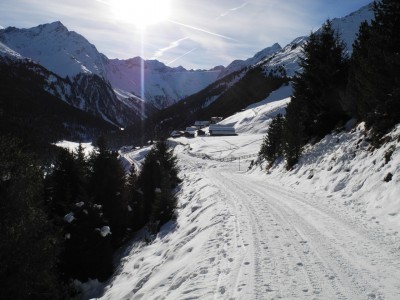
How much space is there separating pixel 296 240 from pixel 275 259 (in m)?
1.83

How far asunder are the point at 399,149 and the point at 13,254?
16426mm

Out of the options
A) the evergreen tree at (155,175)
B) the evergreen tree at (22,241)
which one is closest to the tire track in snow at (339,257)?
the evergreen tree at (22,241)

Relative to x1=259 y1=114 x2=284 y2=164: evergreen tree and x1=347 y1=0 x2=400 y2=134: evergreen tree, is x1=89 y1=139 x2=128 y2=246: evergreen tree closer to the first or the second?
x1=259 y1=114 x2=284 y2=164: evergreen tree

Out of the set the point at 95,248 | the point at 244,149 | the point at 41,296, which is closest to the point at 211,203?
the point at 95,248

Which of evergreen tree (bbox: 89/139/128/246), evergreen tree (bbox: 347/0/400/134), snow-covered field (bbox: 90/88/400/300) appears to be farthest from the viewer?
evergreen tree (bbox: 89/139/128/246)

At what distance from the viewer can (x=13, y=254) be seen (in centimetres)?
1303

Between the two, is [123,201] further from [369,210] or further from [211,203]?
[369,210]

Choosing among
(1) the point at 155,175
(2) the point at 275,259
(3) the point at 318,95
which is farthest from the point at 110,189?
(2) the point at 275,259

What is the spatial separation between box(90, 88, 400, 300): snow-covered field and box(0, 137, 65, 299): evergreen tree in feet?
9.28

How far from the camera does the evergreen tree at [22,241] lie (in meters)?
12.8

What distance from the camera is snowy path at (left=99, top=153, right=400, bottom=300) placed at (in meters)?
7.55

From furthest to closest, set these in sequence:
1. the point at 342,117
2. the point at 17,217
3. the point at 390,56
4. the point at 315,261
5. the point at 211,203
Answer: the point at 342,117 → the point at 211,203 → the point at 390,56 → the point at 17,217 → the point at 315,261

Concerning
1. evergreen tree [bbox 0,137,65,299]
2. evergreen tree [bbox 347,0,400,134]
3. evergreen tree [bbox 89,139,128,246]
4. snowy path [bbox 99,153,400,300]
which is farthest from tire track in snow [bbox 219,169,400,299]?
evergreen tree [bbox 89,139,128,246]

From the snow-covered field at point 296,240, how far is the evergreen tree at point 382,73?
160cm
